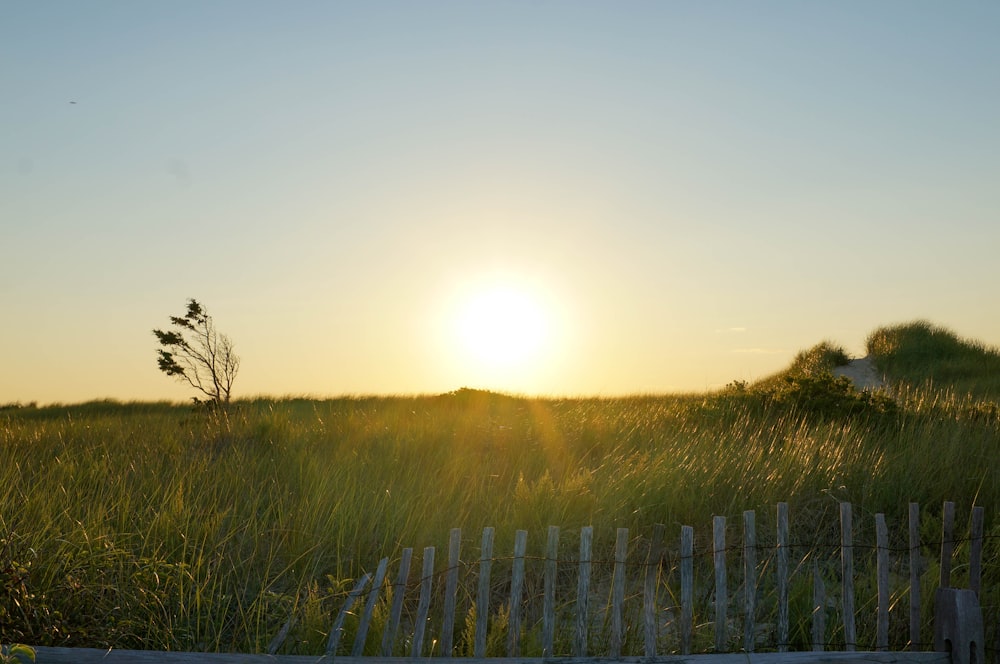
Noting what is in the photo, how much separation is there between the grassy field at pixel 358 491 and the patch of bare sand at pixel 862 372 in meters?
7.18

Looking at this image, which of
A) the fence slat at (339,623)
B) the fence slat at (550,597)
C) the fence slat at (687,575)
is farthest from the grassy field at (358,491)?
the fence slat at (550,597)

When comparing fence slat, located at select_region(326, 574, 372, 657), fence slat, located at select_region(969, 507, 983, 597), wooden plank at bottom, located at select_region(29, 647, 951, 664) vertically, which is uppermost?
fence slat, located at select_region(969, 507, 983, 597)

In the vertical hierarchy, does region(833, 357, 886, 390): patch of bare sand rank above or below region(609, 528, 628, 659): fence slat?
above

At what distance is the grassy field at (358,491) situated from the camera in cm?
572

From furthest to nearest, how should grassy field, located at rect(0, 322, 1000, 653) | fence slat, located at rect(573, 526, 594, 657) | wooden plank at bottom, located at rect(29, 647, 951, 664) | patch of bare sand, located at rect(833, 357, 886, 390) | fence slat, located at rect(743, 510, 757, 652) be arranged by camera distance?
patch of bare sand, located at rect(833, 357, 886, 390), grassy field, located at rect(0, 322, 1000, 653), fence slat, located at rect(743, 510, 757, 652), fence slat, located at rect(573, 526, 594, 657), wooden plank at bottom, located at rect(29, 647, 951, 664)

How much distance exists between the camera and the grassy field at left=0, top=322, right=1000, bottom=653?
5723 mm

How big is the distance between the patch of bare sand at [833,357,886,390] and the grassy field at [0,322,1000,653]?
7182 millimetres

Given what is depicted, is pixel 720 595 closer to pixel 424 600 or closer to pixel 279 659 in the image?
pixel 424 600

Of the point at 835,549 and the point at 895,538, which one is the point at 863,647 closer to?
the point at 835,549

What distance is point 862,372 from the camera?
21.3 metres

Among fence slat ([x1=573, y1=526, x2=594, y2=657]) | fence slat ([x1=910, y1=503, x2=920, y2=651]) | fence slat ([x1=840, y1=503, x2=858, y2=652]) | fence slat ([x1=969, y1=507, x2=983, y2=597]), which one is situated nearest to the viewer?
fence slat ([x1=573, y1=526, x2=594, y2=657])

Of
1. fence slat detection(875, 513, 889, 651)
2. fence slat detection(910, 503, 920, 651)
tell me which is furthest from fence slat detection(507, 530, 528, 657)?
fence slat detection(910, 503, 920, 651)

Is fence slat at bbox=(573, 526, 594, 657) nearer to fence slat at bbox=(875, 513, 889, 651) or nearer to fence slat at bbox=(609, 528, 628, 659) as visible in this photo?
fence slat at bbox=(609, 528, 628, 659)

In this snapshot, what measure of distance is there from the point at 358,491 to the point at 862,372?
17.2 meters
